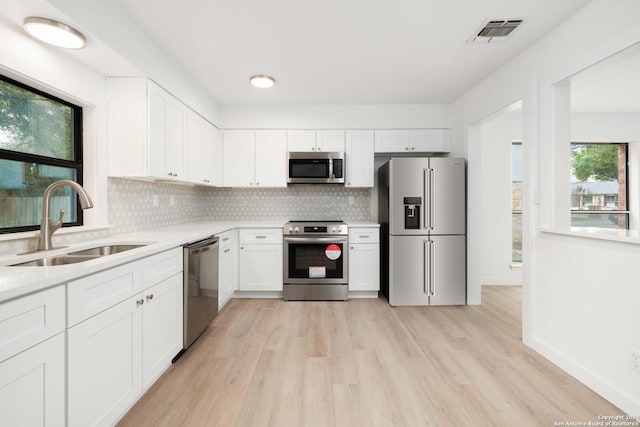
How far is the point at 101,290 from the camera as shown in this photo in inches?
53.8

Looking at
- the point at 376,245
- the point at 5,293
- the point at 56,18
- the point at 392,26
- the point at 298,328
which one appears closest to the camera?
the point at 5,293

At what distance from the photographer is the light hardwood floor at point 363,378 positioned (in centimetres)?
162

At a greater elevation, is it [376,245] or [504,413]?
[376,245]

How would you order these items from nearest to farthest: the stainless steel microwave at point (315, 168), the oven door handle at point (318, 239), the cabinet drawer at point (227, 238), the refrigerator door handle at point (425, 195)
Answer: the cabinet drawer at point (227, 238)
the refrigerator door handle at point (425, 195)
the oven door handle at point (318, 239)
the stainless steel microwave at point (315, 168)

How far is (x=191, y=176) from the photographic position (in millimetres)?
3039

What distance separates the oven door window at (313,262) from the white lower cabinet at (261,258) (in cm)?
19

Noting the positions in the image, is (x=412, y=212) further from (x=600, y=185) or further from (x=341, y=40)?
(x=600, y=185)

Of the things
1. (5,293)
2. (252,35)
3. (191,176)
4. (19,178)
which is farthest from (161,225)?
(5,293)

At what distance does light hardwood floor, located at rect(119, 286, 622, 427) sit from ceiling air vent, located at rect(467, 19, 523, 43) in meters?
2.47

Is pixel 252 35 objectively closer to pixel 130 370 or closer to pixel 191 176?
pixel 191 176

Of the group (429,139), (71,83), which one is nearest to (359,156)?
(429,139)

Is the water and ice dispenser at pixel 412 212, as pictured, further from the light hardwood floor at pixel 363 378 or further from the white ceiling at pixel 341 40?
the white ceiling at pixel 341 40

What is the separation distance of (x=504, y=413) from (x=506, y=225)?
3143mm

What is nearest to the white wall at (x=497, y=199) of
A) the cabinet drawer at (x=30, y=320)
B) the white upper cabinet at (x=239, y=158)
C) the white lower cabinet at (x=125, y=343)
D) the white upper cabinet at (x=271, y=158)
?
the white upper cabinet at (x=271, y=158)
